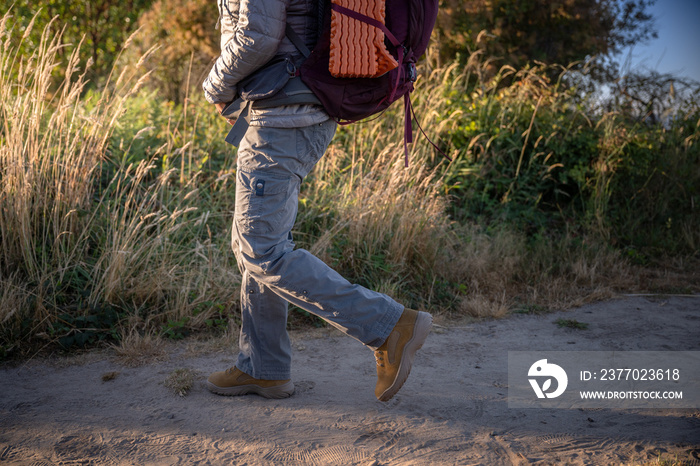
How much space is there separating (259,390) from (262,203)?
0.98 meters

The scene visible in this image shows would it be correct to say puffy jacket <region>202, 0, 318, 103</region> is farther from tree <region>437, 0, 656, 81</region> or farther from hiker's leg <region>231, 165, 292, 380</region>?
tree <region>437, 0, 656, 81</region>

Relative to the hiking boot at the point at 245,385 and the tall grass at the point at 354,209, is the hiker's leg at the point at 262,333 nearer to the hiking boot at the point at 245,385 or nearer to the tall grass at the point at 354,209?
the hiking boot at the point at 245,385

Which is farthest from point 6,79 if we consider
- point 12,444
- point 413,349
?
point 413,349

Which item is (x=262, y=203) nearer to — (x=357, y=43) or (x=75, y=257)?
(x=357, y=43)

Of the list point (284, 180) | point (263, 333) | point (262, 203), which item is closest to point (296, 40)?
point (284, 180)

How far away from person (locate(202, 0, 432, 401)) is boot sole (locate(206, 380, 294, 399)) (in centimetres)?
50

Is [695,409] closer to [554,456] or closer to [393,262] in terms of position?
[554,456]

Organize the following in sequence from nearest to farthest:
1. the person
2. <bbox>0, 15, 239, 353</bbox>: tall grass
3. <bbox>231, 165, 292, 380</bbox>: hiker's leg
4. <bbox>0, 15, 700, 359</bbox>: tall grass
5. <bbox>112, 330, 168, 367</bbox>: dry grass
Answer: the person
<bbox>231, 165, 292, 380</bbox>: hiker's leg
<bbox>112, 330, 168, 367</bbox>: dry grass
<bbox>0, 15, 239, 353</bbox>: tall grass
<bbox>0, 15, 700, 359</bbox>: tall grass

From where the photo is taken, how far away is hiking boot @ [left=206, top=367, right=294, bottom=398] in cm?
262

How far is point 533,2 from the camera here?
8422 millimetres

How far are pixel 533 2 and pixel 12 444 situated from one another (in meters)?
8.74

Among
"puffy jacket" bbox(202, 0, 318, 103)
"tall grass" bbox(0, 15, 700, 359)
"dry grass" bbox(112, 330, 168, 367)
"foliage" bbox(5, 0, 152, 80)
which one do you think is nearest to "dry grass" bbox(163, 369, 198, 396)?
"dry grass" bbox(112, 330, 168, 367)

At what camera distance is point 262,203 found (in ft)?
7.34

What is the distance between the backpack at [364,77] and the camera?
2143mm
